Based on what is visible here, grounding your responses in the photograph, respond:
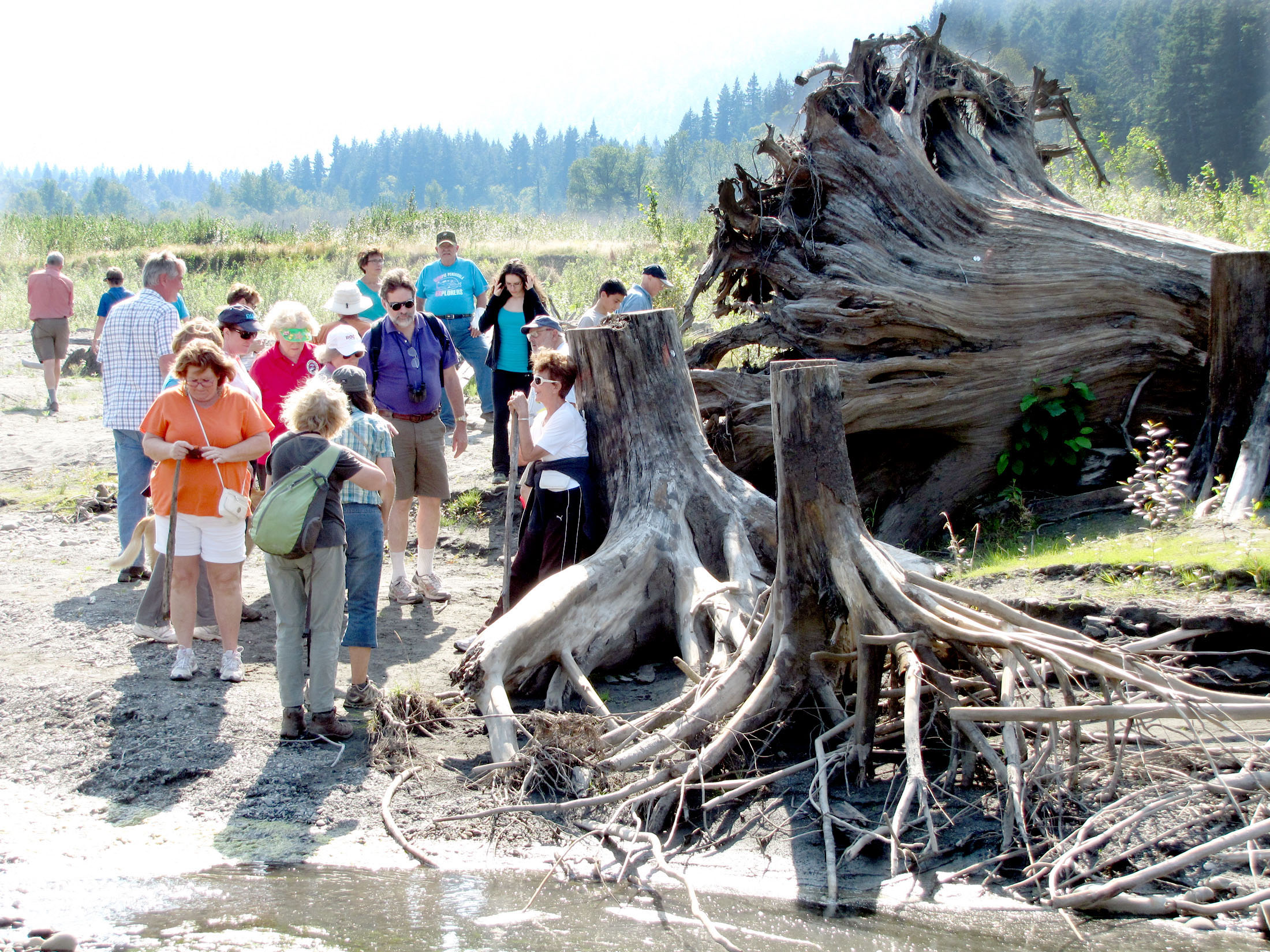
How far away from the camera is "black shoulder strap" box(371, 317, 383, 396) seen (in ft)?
21.2

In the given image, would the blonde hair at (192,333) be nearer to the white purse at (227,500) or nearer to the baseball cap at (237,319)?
the baseball cap at (237,319)

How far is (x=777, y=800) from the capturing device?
412 cm

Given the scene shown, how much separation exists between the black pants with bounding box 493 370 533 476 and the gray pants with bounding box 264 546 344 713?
3889mm

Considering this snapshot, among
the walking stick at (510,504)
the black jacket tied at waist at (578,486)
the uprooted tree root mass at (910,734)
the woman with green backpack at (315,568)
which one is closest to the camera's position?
the uprooted tree root mass at (910,734)

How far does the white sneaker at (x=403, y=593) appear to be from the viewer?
22.2 feet

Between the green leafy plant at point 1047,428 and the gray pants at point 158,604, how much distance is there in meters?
6.02

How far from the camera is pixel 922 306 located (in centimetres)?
818

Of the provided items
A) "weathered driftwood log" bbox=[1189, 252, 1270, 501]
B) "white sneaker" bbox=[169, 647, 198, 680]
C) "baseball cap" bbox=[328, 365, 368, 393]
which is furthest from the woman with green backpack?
"weathered driftwood log" bbox=[1189, 252, 1270, 501]

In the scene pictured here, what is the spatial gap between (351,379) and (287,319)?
1.58 meters

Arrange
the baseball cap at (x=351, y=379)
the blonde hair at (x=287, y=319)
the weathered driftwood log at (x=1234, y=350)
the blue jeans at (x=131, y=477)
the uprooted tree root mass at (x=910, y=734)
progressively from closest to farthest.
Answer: the uprooted tree root mass at (x=910, y=734), the baseball cap at (x=351, y=379), the blue jeans at (x=131, y=477), the blonde hair at (x=287, y=319), the weathered driftwood log at (x=1234, y=350)

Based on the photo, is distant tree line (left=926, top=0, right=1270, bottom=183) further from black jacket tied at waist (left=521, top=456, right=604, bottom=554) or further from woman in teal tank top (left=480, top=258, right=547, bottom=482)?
black jacket tied at waist (left=521, top=456, right=604, bottom=554)

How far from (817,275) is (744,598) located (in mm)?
3905

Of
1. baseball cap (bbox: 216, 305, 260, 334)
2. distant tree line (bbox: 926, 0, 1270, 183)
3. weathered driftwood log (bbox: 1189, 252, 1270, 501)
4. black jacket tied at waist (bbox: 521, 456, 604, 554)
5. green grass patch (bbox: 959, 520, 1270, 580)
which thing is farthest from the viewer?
distant tree line (bbox: 926, 0, 1270, 183)

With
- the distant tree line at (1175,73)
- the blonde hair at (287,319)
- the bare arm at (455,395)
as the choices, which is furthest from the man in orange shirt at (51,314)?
the distant tree line at (1175,73)
